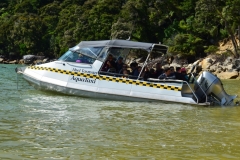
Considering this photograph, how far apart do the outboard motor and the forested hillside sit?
3225 cm

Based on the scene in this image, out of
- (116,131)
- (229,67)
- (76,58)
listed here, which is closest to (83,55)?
(76,58)

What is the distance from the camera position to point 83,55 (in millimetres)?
15914

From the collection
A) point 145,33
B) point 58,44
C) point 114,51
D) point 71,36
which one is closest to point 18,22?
point 58,44

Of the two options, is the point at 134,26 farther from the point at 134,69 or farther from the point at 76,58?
the point at 134,69

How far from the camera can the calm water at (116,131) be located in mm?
7332

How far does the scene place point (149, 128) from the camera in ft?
31.5

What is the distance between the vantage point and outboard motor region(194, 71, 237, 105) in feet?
47.6

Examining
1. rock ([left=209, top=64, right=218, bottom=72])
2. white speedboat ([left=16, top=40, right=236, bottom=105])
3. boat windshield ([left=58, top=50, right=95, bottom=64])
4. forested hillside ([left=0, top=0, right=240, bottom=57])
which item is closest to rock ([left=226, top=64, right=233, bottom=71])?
rock ([left=209, top=64, right=218, bottom=72])

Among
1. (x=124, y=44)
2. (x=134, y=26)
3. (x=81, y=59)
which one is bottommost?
(x=134, y=26)

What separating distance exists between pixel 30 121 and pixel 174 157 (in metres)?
4.45

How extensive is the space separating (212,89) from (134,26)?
44.8m

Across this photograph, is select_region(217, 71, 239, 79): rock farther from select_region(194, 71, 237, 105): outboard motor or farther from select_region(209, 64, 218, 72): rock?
select_region(194, 71, 237, 105): outboard motor

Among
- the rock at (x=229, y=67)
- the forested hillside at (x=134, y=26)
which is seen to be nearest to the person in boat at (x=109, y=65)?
the rock at (x=229, y=67)

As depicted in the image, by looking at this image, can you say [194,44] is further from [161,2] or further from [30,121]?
[30,121]
